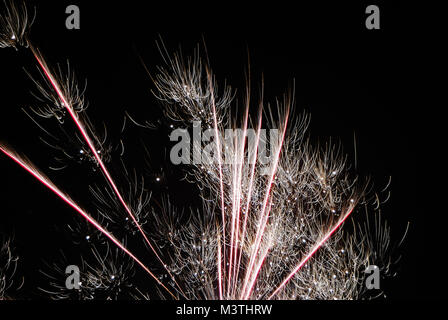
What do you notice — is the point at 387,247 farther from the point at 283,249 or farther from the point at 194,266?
the point at 194,266

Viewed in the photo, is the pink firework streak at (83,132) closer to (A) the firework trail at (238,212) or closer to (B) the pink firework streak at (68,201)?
(A) the firework trail at (238,212)

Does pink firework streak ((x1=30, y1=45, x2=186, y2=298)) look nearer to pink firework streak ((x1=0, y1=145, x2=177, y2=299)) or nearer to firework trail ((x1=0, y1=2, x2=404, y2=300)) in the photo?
firework trail ((x1=0, y1=2, x2=404, y2=300))

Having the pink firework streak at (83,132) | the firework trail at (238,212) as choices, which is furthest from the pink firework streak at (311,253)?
the pink firework streak at (83,132)

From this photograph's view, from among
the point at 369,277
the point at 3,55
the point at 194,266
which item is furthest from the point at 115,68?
the point at 369,277

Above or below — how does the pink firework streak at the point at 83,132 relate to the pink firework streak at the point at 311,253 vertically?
above

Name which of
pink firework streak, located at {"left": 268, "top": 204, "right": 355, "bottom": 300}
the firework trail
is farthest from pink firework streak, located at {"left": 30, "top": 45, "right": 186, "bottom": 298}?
pink firework streak, located at {"left": 268, "top": 204, "right": 355, "bottom": 300}

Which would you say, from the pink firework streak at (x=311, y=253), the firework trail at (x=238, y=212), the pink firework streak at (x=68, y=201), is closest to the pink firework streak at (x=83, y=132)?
the firework trail at (x=238, y=212)

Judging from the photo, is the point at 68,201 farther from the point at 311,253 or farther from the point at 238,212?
the point at 311,253
